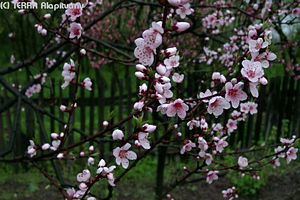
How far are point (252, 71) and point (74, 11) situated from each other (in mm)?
957

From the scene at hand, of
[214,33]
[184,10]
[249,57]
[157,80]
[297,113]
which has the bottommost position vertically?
[297,113]

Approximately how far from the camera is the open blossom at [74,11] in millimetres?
1521

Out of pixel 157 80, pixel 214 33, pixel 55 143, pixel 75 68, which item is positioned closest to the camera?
pixel 157 80

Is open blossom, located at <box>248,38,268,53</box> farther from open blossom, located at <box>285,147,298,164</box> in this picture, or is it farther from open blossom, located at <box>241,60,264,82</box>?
open blossom, located at <box>285,147,298,164</box>

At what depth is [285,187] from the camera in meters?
4.34

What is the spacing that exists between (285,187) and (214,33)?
2.46 metres

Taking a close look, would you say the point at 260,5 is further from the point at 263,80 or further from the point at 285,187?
the point at 263,80

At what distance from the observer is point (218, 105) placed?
117 centimetres

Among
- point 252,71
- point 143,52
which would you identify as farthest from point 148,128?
point 252,71

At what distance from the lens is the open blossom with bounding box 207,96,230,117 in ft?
3.67

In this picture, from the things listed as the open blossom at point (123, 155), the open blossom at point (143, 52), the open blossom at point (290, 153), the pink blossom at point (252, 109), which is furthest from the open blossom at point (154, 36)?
the pink blossom at point (252, 109)

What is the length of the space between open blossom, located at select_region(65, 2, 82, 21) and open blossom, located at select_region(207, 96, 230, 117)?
2.70 feet

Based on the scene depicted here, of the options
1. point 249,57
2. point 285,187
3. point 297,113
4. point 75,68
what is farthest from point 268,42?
point 297,113

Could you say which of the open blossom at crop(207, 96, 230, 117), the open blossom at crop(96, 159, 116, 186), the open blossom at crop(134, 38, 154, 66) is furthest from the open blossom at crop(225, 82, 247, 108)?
the open blossom at crop(96, 159, 116, 186)
